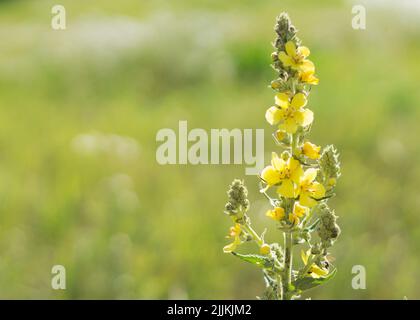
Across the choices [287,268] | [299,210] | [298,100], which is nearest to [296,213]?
[299,210]

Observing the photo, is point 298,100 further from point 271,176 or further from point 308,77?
point 271,176

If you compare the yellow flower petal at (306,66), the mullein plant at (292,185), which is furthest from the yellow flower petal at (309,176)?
the yellow flower petal at (306,66)

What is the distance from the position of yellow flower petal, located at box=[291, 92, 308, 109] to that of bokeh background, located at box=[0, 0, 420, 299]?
7.41 ft

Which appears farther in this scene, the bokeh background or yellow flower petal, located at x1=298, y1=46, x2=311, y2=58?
the bokeh background

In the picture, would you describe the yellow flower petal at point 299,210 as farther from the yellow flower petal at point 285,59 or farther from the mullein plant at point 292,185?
the yellow flower petal at point 285,59

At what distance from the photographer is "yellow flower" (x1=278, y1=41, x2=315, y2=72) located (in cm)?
139

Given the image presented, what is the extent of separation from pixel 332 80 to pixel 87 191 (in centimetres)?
391

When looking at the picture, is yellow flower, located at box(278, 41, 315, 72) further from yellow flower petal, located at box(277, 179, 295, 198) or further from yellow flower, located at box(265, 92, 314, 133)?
yellow flower petal, located at box(277, 179, 295, 198)

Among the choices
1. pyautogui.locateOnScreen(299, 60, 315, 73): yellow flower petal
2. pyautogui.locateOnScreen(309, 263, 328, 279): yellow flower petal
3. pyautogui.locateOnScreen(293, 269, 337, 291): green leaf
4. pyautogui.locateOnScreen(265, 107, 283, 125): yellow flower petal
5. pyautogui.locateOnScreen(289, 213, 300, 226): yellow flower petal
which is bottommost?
pyautogui.locateOnScreen(293, 269, 337, 291): green leaf

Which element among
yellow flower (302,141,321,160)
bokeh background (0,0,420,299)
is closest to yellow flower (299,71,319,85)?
yellow flower (302,141,321,160)

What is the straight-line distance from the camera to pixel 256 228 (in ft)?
14.5

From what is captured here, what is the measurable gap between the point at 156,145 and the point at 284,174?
4676 millimetres

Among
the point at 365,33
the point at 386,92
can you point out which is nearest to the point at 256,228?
the point at 386,92
